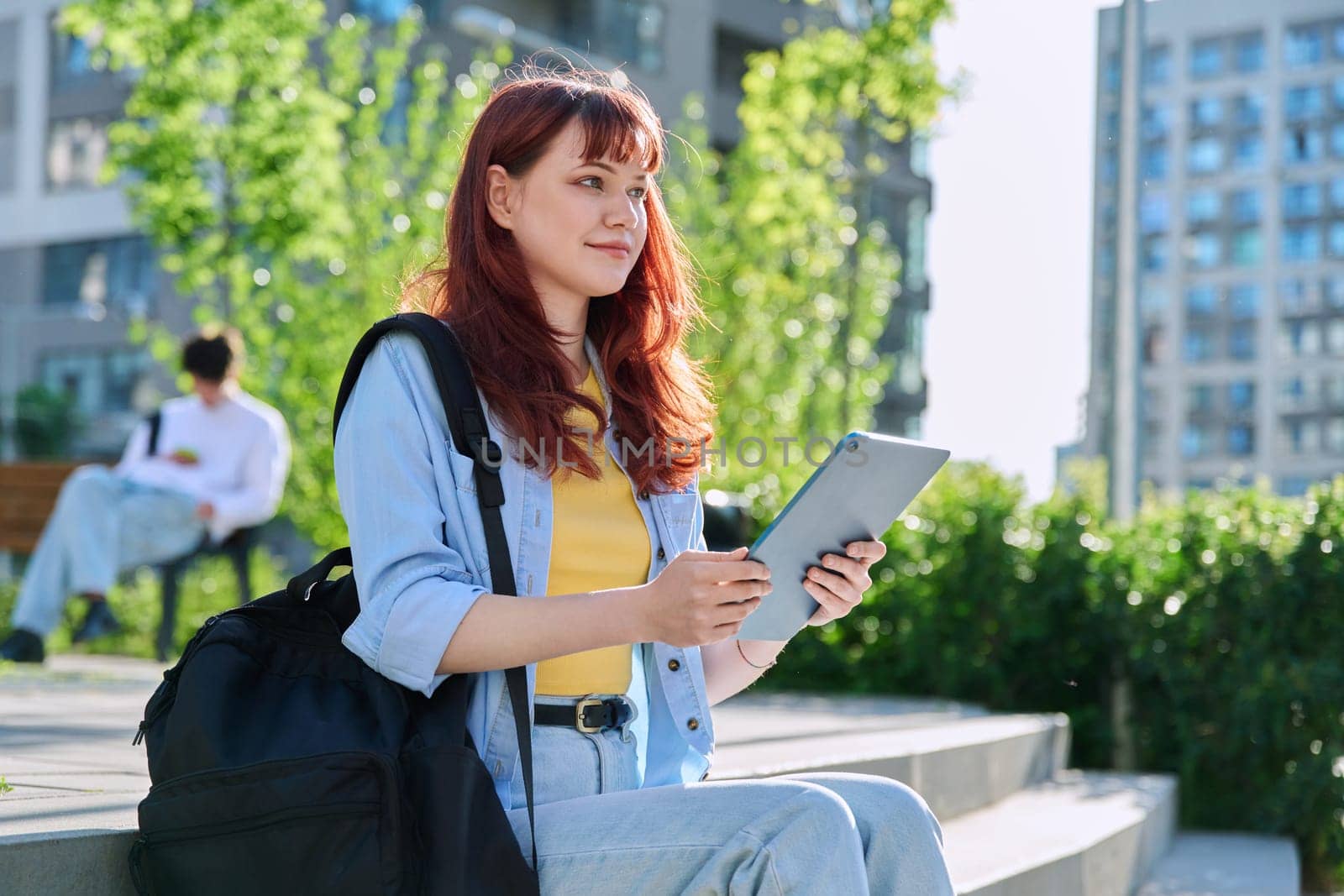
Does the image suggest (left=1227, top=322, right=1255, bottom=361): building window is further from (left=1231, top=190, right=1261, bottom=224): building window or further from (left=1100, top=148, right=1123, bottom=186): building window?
(left=1100, top=148, right=1123, bottom=186): building window

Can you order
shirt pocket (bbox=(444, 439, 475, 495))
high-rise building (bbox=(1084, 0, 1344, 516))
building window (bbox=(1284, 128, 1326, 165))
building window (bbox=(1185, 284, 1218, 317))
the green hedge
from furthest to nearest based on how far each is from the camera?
1. building window (bbox=(1185, 284, 1218, 317))
2. building window (bbox=(1284, 128, 1326, 165))
3. high-rise building (bbox=(1084, 0, 1344, 516))
4. the green hedge
5. shirt pocket (bbox=(444, 439, 475, 495))

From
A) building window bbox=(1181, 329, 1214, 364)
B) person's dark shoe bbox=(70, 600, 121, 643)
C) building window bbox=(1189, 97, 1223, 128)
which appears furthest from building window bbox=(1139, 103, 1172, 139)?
person's dark shoe bbox=(70, 600, 121, 643)

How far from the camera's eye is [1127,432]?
8.48m

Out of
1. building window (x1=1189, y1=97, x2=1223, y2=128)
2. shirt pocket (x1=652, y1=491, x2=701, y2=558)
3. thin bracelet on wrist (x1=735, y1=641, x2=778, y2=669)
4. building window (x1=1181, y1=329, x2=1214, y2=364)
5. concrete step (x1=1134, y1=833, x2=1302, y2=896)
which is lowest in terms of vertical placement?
concrete step (x1=1134, y1=833, x2=1302, y2=896)

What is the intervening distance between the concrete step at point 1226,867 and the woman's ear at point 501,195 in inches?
143

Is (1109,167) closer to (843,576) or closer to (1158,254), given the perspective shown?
(843,576)

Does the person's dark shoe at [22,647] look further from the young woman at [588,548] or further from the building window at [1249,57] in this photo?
the building window at [1249,57]

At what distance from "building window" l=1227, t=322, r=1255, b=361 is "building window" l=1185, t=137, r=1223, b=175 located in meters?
9.47

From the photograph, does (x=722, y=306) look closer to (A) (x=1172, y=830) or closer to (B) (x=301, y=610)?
(A) (x=1172, y=830)

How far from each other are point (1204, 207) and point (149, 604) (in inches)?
3599

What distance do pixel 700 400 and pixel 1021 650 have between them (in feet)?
14.3

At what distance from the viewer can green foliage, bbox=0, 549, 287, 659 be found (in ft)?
30.1

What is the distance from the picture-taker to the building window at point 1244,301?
94188mm

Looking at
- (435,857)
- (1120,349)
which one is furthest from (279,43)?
(435,857)
